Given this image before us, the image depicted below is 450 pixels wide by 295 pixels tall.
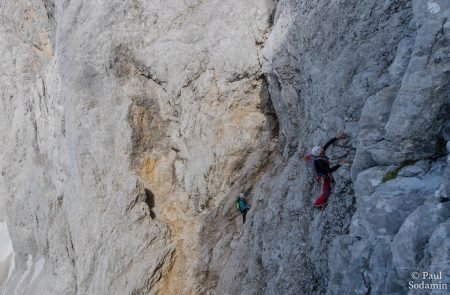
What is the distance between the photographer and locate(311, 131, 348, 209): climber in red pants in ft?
37.9

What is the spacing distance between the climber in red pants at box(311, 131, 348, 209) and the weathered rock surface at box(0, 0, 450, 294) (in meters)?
0.31

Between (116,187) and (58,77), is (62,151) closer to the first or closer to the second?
(58,77)

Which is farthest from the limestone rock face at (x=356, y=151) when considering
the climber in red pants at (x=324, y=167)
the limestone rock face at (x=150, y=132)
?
the limestone rock face at (x=150, y=132)

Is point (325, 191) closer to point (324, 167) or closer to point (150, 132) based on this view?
point (324, 167)

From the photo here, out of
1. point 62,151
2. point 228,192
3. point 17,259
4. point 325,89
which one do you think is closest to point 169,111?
point 228,192

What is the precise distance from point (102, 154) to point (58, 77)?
334 inches

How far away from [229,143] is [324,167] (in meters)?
8.55

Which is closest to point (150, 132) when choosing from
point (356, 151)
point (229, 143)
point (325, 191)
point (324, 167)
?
point (229, 143)

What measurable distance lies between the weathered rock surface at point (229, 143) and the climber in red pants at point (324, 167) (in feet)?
1.02

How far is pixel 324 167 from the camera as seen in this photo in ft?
38.0

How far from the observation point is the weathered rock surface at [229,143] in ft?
28.5

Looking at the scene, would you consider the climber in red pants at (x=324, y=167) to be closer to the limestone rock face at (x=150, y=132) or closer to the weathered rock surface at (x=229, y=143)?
the weathered rock surface at (x=229, y=143)

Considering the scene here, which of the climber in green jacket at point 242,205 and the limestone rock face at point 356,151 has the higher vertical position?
the limestone rock face at point 356,151

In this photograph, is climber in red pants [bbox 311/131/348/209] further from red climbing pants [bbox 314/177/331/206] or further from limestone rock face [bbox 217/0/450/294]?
limestone rock face [bbox 217/0/450/294]
